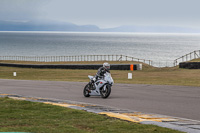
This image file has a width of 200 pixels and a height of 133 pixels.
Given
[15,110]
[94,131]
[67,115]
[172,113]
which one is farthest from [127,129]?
[15,110]

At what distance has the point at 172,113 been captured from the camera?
11.0 metres

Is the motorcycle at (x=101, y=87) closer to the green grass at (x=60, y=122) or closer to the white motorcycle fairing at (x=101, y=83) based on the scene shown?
the white motorcycle fairing at (x=101, y=83)

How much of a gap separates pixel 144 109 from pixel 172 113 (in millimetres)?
1213

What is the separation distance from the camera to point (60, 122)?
886 centimetres

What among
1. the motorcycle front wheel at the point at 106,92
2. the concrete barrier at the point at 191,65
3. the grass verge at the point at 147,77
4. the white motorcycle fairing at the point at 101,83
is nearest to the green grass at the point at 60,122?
the white motorcycle fairing at the point at 101,83

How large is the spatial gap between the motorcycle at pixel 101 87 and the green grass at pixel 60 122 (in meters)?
3.88

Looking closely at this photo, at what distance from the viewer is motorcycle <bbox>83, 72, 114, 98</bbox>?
15055mm

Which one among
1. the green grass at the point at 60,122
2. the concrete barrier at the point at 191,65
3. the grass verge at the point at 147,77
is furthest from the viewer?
the concrete barrier at the point at 191,65

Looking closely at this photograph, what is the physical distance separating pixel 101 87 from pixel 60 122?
6.74 metres

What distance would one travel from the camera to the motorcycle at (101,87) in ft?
49.4

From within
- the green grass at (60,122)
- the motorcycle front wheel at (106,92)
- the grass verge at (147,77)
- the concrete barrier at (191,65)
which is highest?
the concrete barrier at (191,65)

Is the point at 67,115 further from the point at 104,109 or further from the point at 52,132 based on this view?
the point at 52,132

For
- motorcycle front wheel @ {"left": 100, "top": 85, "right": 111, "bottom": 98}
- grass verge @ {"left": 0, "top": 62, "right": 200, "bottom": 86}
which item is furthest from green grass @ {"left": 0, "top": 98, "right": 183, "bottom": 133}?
grass verge @ {"left": 0, "top": 62, "right": 200, "bottom": 86}

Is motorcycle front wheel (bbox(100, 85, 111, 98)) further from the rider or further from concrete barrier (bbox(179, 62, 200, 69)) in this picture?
concrete barrier (bbox(179, 62, 200, 69))
